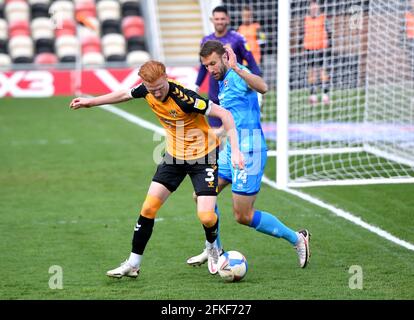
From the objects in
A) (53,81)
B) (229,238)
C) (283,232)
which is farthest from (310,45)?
(53,81)

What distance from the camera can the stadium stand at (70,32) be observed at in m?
25.9

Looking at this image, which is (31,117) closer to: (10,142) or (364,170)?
(10,142)

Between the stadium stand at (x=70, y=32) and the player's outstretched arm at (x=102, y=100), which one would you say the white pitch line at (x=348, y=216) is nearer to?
the player's outstretched arm at (x=102, y=100)

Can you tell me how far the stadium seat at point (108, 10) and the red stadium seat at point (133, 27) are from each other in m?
0.36

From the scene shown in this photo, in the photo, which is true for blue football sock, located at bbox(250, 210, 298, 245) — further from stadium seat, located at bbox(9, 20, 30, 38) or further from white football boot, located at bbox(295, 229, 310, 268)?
stadium seat, located at bbox(9, 20, 30, 38)

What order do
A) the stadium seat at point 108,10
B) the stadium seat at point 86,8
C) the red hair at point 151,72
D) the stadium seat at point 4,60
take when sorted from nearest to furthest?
the red hair at point 151,72, the stadium seat at point 4,60, the stadium seat at point 86,8, the stadium seat at point 108,10

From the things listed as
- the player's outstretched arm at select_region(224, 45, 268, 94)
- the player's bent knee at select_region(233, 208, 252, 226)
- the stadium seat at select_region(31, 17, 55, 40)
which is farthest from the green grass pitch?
the stadium seat at select_region(31, 17, 55, 40)

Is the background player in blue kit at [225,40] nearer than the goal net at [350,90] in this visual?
Yes

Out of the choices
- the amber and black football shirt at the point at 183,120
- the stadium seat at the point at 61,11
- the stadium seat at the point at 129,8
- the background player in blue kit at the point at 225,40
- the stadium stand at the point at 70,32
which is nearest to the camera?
the amber and black football shirt at the point at 183,120

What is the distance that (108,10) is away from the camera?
2777 cm

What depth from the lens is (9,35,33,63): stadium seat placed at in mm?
25688

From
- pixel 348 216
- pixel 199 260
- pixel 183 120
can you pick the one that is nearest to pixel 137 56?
pixel 348 216

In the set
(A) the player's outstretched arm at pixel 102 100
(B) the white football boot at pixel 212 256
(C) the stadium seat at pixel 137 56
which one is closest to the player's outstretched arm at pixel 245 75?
(A) the player's outstretched arm at pixel 102 100

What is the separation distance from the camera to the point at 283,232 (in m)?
8.29
